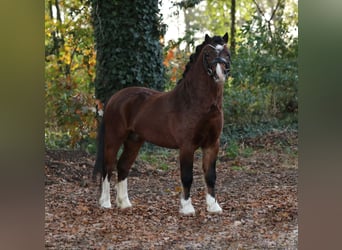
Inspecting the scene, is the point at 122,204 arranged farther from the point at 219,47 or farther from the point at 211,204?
the point at 219,47

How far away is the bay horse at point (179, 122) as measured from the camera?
2.83m

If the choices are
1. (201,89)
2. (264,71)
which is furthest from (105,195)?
(264,71)

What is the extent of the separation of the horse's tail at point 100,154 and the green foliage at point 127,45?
0.59ft

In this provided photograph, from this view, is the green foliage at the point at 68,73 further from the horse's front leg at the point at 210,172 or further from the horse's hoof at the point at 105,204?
the horse's front leg at the point at 210,172

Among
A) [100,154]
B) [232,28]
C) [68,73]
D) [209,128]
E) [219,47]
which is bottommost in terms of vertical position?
[100,154]

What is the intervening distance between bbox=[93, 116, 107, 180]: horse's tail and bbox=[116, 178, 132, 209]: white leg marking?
0.40 ft

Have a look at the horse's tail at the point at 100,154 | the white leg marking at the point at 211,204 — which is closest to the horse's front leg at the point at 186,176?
the white leg marking at the point at 211,204

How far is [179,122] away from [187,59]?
1.23 ft

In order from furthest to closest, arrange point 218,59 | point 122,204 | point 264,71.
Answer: point 264,71, point 122,204, point 218,59

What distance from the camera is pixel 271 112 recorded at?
9.96 feet

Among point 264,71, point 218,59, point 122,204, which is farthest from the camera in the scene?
point 264,71

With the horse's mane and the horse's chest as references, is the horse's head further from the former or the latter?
the horse's chest

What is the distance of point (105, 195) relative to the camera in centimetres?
291
